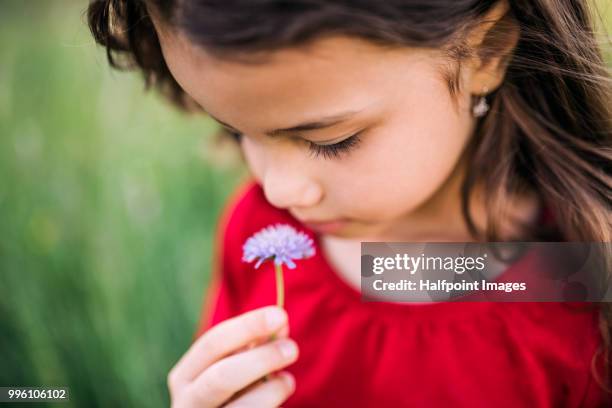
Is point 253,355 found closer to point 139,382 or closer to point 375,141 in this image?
point 375,141

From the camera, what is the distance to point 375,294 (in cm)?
95

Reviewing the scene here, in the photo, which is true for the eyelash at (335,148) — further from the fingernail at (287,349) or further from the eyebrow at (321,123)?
the fingernail at (287,349)

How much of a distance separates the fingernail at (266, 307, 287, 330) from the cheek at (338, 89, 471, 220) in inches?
6.2

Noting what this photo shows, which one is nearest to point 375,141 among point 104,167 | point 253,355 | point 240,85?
point 240,85

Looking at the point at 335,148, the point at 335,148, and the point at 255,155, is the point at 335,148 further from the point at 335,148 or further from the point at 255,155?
the point at 255,155

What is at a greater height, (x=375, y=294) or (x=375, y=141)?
(x=375, y=141)

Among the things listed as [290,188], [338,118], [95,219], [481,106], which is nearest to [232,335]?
[290,188]

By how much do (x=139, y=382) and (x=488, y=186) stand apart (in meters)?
0.83

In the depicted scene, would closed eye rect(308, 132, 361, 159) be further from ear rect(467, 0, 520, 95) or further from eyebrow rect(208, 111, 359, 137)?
ear rect(467, 0, 520, 95)

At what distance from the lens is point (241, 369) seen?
77 centimetres

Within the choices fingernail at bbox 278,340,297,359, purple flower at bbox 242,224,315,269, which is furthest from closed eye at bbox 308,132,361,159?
fingernail at bbox 278,340,297,359

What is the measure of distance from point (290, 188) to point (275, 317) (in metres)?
0.15

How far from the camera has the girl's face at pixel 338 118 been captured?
659 mm

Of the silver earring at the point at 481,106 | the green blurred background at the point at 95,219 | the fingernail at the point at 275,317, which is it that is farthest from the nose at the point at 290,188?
the green blurred background at the point at 95,219
